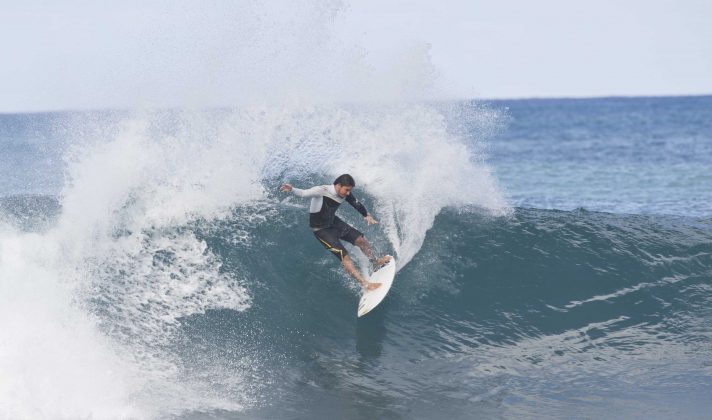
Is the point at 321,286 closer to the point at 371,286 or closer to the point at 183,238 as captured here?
the point at 371,286

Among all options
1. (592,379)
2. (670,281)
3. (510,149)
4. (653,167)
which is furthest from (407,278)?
(510,149)

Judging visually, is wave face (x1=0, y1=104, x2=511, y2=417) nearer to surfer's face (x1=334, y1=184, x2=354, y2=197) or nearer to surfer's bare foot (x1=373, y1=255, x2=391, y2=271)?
surfer's bare foot (x1=373, y1=255, x2=391, y2=271)

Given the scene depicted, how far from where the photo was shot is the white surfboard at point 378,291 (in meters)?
8.47

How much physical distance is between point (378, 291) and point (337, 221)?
1.01 m

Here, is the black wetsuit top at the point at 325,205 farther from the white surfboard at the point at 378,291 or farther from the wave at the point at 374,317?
the wave at the point at 374,317

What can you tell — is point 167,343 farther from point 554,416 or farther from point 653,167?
point 653,167

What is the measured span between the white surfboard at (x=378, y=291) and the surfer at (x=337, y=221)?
7 cm

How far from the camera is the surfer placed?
8.55m

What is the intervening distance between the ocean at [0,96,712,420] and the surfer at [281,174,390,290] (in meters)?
0.65

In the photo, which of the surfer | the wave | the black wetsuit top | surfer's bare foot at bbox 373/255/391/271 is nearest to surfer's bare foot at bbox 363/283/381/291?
the surfer

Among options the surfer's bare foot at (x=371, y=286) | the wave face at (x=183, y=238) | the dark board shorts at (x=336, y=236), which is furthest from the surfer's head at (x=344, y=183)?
the wave face at (x=183, y=238)

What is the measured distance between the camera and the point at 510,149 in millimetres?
38219

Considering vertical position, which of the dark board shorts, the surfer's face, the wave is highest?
the surfer's face

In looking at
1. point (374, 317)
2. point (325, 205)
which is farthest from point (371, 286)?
point (325, 205)
